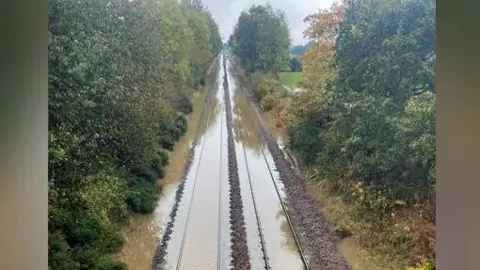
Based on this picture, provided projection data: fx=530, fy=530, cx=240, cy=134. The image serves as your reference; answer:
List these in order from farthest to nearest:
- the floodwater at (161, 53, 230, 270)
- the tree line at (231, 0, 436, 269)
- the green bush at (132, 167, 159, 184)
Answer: the green bush at (132, 167, 159, 184)
the floodwater at (161, 53, 230, 270)
the tree line at (231, 0, 436, 269)

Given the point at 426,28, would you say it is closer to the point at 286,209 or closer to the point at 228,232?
the point at 286,209

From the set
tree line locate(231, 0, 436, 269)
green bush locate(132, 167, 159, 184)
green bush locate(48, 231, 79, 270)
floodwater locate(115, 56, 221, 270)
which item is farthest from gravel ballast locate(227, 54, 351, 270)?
green bush locate(48, 231, 79, 270)

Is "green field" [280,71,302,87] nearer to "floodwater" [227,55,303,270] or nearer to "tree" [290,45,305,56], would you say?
"tree" [290,45,305,56]

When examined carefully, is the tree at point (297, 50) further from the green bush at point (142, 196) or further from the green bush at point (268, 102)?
the green bush at point (142, 196)

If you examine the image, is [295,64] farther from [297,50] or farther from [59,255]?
[59,255]

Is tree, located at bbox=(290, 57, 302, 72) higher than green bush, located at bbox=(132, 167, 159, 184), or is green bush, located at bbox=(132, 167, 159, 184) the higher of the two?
tree, located at bbox=(290, 57, 302, 72)

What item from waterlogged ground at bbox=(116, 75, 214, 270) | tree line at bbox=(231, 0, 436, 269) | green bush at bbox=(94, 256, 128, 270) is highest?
tree line at bbox=(231, 0, 436, 269)

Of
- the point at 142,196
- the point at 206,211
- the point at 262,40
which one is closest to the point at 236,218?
the point at 206,211
